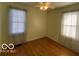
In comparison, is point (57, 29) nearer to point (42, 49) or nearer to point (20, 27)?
point (42, 49)

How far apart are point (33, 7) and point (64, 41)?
635mm

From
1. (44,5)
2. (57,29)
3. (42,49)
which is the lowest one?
(42,49)

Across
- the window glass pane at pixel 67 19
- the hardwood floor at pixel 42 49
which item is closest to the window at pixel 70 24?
the window glass pane at pixel 67 19

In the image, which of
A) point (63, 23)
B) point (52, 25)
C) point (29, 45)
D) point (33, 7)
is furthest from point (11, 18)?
point (63, 23)

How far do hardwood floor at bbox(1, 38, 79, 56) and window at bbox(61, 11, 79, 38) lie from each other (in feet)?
0.68

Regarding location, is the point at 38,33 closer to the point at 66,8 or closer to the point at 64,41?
the point at 64,41

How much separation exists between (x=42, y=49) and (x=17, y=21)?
1.70ft

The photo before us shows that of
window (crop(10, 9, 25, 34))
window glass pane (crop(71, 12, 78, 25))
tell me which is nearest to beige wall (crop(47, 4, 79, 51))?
window glass pane (crop(71, 12, 78, 25))

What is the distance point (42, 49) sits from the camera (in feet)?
6.12

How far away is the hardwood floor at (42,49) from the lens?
1855 millimetres

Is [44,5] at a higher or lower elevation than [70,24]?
higher

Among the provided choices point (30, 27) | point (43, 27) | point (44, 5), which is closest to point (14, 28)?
point (30, 27)

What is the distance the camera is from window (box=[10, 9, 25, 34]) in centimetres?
179

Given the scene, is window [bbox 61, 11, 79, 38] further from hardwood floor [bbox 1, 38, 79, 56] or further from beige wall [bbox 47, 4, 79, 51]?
hardwood floor [bbox 1, 38, 79, 56]
